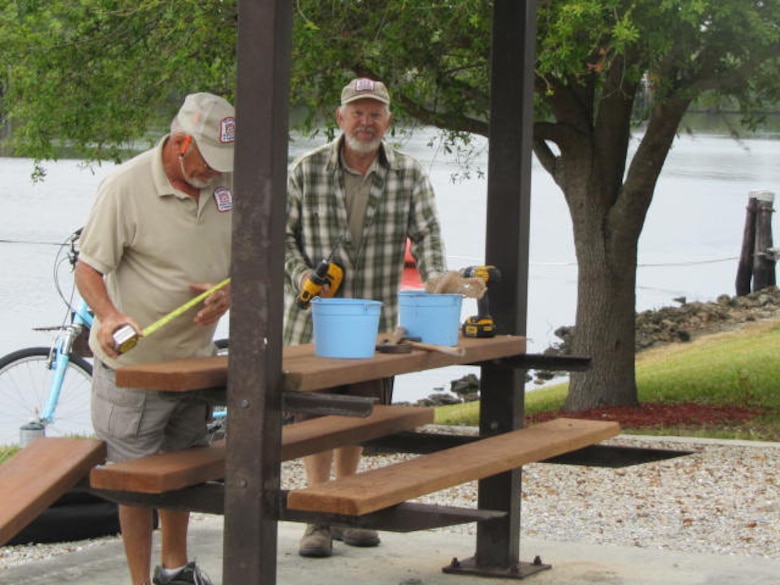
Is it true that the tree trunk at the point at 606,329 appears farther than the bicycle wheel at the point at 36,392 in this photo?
Yes

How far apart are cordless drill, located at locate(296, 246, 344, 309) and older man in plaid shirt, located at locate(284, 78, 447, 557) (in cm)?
28

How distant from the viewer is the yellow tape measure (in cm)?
441

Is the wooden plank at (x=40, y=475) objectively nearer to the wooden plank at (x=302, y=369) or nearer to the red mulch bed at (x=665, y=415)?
the wooden plank at (x=302, y=369)

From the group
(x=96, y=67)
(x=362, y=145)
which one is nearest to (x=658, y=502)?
(x=362, y=145)

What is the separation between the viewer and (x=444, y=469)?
14.9 ft

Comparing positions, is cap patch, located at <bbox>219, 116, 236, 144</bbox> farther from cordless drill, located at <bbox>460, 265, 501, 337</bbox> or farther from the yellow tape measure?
cordless drill, located at <bbox>460, 265, 501, 337</bbox>

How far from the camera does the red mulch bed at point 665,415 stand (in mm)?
10373

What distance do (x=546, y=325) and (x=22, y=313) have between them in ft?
21.8

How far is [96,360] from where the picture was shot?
16.0 feet

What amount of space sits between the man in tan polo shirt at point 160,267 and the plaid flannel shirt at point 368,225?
1012mm

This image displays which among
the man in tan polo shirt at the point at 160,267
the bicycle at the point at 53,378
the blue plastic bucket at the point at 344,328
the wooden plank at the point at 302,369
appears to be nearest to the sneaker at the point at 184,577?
the man in tan polo shirt at the point at 160,267

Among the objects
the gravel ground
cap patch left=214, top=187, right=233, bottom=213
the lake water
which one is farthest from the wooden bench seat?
the lake water

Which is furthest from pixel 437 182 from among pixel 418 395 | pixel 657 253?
pixel 418 395

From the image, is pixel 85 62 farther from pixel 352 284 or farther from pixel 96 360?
pixel 96 360
